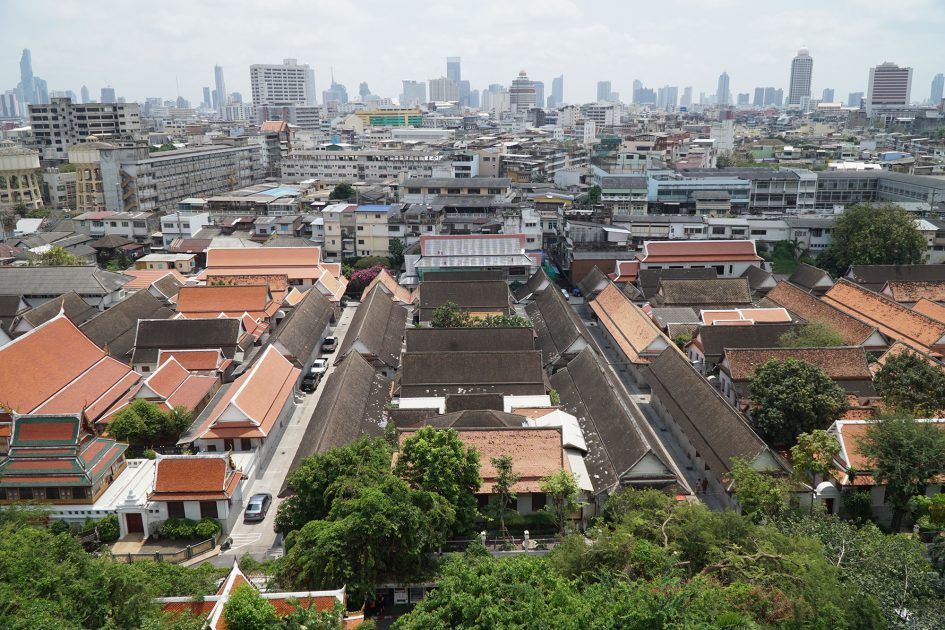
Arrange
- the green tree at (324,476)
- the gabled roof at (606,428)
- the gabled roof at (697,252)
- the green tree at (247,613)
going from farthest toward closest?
the gabled roof at (697,252) → the gabled roof at (606,428) → the green tree at (324,476) → the green tree at (247,613)

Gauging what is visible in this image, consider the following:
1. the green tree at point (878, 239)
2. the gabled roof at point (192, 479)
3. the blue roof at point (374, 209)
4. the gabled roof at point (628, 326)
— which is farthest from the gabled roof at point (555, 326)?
the green tree at point (878, 239)

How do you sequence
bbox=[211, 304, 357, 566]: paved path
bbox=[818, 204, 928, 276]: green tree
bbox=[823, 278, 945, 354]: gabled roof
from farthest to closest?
bbox=[818, 204, 928, 276]: green tree < bbox=[823, 278, 945, 354]: gabled roof < bbox=[211, 304, 357, 566]: paved path

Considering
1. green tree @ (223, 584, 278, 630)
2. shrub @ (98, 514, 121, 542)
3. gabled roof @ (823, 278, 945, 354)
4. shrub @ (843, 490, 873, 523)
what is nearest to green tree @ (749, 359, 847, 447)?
shrub @ (843, 490, 873, 523)

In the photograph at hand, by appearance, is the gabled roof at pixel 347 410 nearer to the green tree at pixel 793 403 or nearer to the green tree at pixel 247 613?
the green tree at pixel 247 613

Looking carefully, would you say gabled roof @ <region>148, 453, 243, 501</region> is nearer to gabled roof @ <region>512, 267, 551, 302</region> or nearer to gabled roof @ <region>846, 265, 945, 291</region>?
gabled roof @ <region>512, 267, 551, 302</region>

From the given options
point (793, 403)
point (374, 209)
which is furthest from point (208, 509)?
point (374, 209)

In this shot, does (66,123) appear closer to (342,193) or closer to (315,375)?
(342,193)
